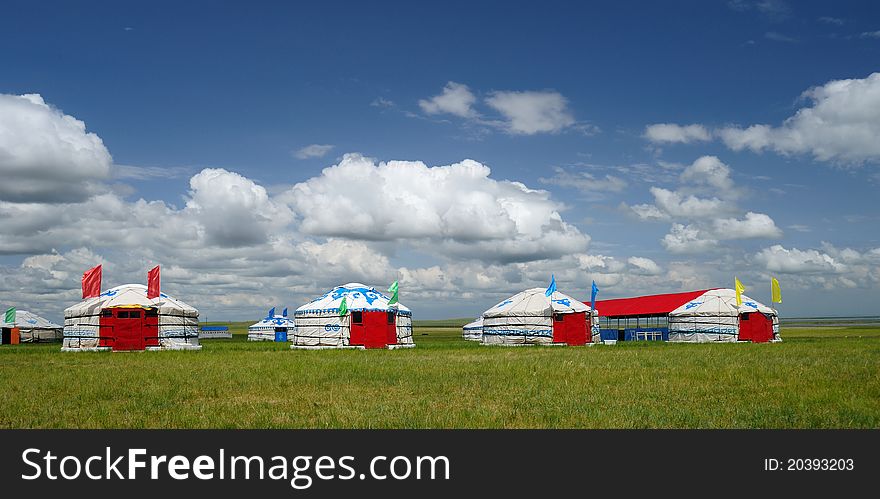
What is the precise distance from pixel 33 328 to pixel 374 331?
35.2 meters

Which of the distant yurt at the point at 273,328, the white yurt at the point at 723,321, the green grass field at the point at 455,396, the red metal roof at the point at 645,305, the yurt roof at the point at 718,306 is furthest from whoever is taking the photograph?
the distant yurt at the point at 273,328

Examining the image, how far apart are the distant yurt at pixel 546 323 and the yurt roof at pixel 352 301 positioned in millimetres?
5917

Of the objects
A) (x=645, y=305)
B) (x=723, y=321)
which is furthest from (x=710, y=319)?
(x=645, y=305)

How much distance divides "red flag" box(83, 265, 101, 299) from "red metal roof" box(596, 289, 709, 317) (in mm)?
32691

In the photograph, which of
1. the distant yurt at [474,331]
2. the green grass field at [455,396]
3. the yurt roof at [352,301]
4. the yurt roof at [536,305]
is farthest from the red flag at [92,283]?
the distant yurt at [474,331]

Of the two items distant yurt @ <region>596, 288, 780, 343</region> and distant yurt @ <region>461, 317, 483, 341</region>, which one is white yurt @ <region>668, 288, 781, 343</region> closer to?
distant yurt @ <region>596, 288, 780, 343</region>

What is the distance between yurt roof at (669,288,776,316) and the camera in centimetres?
4169

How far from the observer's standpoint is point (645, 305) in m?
51.3

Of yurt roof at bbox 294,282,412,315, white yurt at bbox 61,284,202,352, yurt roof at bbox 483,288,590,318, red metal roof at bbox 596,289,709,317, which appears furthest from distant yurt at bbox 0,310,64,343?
red metal roof at bbox 596,289,709,317

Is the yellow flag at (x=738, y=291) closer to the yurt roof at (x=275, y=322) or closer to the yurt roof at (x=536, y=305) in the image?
the yurt roof at (x=536, y=305)

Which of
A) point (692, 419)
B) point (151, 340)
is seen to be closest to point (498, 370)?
point (692, 419)

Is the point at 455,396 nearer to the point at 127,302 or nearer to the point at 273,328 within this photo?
the point at 127,302

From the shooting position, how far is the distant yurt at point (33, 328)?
5347cm
